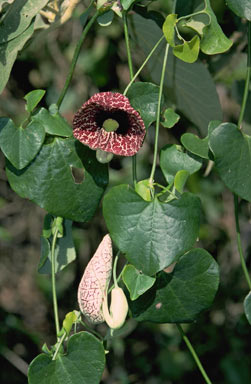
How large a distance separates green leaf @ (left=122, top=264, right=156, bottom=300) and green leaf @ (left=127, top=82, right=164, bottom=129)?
Result: 0.56 feet

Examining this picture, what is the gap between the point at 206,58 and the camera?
1072mm

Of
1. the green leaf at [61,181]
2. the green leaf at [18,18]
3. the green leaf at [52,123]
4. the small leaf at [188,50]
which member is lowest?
the green leaf at [61,181]

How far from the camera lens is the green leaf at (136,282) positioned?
73 centimetres

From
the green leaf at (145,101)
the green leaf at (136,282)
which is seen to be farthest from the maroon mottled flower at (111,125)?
the green leaf at (136,282)

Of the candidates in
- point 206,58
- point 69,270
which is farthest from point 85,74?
point 206,58

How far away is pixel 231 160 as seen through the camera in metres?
0.77

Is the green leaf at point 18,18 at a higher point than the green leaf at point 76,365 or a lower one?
higher

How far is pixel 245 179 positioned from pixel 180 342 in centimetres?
133

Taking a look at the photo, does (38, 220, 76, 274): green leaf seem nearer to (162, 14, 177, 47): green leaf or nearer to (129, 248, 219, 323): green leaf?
(129, 248, 219, 323): green leaf

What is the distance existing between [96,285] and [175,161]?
0.17 m

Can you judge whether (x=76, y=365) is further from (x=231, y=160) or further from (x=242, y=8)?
(x=242, y=8)

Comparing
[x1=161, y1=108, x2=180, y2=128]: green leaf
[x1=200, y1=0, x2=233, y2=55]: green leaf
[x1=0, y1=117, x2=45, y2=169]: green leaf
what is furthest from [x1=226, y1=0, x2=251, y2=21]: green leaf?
[x1=0, y1=117, x2=45, y2=169]: green leaf

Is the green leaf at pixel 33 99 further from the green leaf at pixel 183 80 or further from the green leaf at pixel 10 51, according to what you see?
the green leaf at pixel 183 80

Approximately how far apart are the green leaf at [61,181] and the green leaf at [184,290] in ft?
0.39
